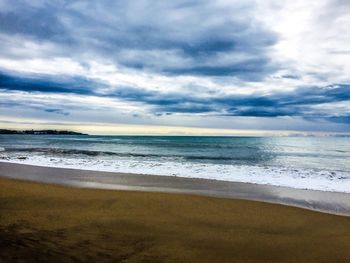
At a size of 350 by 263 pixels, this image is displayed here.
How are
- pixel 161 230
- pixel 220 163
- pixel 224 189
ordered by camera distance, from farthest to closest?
pixel 220 163 → pixel 224 189 → pixel 161 230

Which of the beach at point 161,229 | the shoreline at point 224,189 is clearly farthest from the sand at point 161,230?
the shoreline at point 224,189

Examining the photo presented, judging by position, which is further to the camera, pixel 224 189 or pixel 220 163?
pixel 220 163

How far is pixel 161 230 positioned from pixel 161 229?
59mm

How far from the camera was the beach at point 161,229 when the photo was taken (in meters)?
4.50

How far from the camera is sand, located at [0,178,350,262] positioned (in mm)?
4480

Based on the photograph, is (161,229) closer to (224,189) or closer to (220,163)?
(224,189)

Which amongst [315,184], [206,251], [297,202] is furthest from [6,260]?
[315,184]

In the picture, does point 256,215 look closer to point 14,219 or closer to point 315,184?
point 14,219

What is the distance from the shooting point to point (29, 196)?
8172 millimetres

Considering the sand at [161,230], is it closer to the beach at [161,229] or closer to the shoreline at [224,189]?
the beach at [161,229]

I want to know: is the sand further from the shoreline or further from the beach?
the shoreline

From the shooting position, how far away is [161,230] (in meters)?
5.62

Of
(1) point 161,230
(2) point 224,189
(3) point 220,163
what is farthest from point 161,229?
(3) point 220,163

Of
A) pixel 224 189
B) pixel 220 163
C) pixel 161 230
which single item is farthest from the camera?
pixel 220 163
